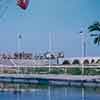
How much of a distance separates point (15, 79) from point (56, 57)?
1945cm

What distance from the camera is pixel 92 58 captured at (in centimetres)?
4512

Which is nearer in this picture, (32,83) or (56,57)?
(32,83)

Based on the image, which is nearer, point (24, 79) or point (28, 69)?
point (24, 79)

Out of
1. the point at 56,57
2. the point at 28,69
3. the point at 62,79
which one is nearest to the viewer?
the point at 62,79

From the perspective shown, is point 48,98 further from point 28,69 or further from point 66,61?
point 66,61

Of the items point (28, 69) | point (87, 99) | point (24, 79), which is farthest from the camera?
point (28, 69)

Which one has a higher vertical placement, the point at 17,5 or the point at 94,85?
the point at 17,5

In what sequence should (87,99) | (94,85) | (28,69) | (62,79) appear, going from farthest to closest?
(28,69)
(62,79)
(94,85)
(87,99)

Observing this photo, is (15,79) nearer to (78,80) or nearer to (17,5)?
(78,80)

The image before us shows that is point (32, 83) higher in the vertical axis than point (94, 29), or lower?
lower

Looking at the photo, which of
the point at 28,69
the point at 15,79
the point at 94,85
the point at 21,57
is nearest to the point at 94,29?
the point at 28,69

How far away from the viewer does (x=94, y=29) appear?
3262cm

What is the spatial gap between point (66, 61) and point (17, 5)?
51.2 feet

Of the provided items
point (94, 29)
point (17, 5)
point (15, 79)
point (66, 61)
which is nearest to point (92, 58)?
point (66, 61)
